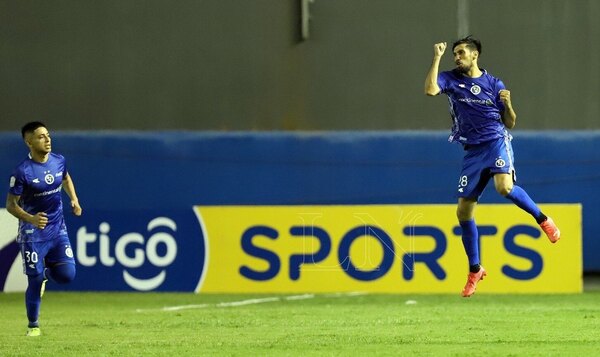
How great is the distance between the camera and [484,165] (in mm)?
11000

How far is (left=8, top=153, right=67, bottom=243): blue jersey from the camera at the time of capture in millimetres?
11219

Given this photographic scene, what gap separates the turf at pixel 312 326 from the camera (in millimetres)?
9945

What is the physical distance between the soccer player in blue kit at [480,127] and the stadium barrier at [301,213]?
5.04 meters

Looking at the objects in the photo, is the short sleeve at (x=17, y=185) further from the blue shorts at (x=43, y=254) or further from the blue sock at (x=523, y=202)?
the blue sock at (x=523, y=202)

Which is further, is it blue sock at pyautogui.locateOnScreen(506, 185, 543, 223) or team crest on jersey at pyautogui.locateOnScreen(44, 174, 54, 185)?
team crest on jersey at pyautogui.locateOnScreen(44, 174, 54, 185)

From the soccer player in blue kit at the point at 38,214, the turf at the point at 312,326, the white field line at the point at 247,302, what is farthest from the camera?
the white field line at the point at 247,302

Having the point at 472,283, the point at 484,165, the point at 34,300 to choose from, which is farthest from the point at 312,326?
the point at 34,300

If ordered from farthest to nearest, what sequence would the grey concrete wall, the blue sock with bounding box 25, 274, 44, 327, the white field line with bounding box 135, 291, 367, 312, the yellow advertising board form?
the grey concrete wall → the yellow advertising board → the white field line with bounding box 135, 291, 367, 312 → the blue sock with bounding box 25, 274, 44, 327

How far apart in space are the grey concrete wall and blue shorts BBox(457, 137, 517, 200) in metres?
6.31

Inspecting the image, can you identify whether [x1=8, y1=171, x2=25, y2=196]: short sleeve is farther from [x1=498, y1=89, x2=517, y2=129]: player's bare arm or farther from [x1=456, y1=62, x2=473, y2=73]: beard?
[x1=498, y1=89, x2=517, y2=129]: player's bare arm

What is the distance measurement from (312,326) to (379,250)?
4491 mm

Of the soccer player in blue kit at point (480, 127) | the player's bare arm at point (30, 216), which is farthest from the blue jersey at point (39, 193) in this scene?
the soccer player in blue kit at point (480, 127)

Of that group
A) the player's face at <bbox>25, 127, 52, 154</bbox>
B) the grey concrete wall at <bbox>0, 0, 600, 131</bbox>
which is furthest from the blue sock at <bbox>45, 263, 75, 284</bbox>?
the grey concrete wall at <bbox>0, 0, 600, 131</bbox>

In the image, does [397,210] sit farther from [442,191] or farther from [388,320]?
[388,320]
